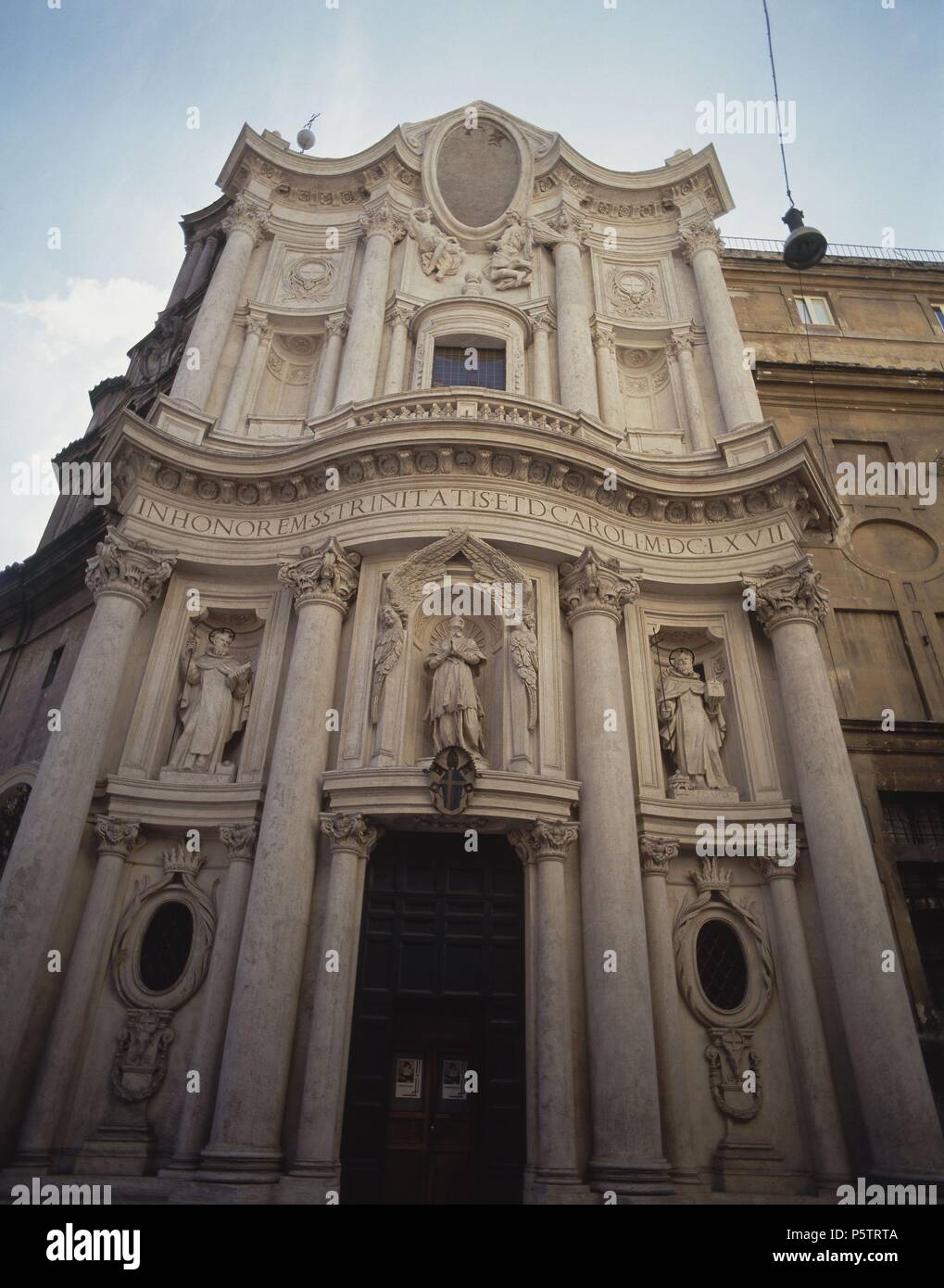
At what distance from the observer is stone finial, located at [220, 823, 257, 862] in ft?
38.4

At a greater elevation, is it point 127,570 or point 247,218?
point 247,218

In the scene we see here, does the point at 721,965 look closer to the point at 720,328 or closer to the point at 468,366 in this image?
the point at 468,366

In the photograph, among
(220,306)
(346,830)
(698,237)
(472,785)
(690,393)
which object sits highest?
(698,237)

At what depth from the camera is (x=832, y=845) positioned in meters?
11.4

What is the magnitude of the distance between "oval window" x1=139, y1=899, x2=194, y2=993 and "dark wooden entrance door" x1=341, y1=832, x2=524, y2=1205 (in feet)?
8.60

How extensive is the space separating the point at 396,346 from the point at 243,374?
338cm

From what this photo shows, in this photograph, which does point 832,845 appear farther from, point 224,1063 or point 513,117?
point 513,117

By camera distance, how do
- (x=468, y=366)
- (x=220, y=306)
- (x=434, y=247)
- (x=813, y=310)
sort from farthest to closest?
(x=813, y=310) → (x=434, y=247) → (x=468, y=366) → (x=220, y=306)

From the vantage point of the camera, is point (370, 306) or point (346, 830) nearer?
point (346, 830)

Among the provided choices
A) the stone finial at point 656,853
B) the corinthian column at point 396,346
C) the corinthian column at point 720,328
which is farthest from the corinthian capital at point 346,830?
the corinthian column at point 720,328

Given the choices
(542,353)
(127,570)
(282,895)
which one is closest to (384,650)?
(282,895)

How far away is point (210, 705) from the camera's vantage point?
1318 cm
